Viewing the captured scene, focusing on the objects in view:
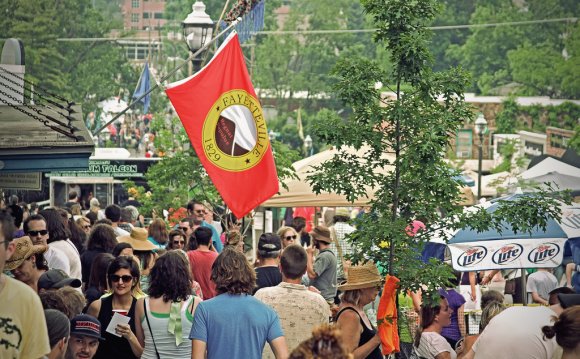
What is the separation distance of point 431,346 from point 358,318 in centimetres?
130

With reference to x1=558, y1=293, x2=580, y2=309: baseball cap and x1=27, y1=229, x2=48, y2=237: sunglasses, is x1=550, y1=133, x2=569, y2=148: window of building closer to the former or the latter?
x1=27, y1=229, x2=48, y2=237: sunglasses

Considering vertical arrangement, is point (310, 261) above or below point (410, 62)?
below

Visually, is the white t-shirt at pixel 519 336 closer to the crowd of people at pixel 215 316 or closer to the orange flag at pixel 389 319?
the crowd of people at pixel 215 316

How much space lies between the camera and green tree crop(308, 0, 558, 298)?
982 centimetres

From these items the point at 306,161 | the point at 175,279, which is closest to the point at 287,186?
the point at 306,161

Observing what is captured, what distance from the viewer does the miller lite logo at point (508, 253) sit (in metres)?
13.0

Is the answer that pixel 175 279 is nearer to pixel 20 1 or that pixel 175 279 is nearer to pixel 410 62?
pixel 410 62

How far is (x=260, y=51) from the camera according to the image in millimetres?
94938

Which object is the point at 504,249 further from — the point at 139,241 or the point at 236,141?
the point at 139,241

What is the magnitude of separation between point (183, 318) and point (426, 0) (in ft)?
10.6

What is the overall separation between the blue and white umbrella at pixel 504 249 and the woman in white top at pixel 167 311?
4802 millimetres

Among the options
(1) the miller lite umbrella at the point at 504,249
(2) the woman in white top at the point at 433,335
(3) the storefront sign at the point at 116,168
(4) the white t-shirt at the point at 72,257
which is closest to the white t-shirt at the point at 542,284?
(1) the miller lite umbrella at the point at 504,249

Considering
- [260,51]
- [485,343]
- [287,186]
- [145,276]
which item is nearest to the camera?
[485,343]

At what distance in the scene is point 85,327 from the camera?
26.2 feet
